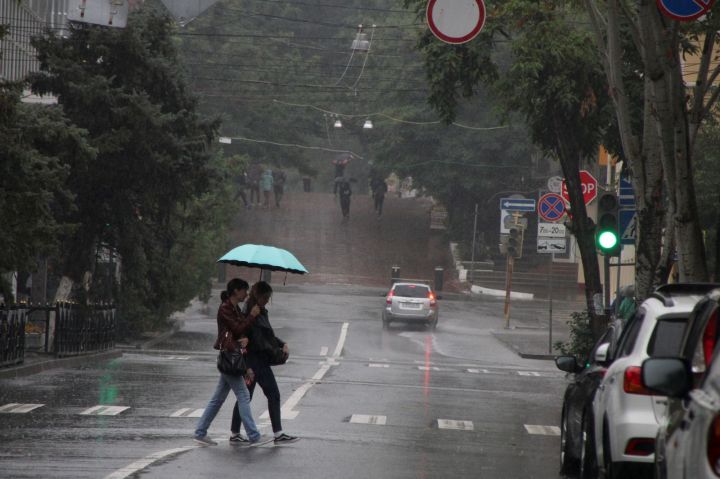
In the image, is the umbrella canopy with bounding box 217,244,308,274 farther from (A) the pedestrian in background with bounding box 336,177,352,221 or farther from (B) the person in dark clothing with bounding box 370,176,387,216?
(B) the person in dark clothing with bounding box 370,176,387,216

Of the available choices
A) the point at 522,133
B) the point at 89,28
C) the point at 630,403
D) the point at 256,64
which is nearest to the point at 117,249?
→ the point at 89,28

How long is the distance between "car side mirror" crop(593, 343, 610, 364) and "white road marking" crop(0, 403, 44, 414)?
7815mm

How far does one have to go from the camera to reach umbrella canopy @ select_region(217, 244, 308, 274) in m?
15.1

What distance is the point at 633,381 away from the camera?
9.29m

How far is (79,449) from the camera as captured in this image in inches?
521

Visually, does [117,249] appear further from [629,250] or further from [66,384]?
[629,250]

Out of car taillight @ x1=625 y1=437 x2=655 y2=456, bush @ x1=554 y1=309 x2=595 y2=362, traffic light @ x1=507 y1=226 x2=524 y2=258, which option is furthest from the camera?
traffic light @ x1=507 y1=226 x2=524 y2=258

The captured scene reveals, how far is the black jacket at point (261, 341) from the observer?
14359 millimetres

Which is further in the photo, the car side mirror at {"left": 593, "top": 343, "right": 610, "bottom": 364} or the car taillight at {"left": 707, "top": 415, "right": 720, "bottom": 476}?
the car side mirror at {"left": 593, "top": 343, "right": 610, "bottom": 364}

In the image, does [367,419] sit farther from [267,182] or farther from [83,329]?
[267,182]

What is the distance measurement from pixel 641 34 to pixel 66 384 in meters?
10.3

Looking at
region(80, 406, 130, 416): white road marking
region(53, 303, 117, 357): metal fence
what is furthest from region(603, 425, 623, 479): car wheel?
region(53, 303, 117, 357): metal fence

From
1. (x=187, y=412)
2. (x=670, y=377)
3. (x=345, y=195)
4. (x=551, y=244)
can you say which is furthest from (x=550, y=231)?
(x=345, y=195)

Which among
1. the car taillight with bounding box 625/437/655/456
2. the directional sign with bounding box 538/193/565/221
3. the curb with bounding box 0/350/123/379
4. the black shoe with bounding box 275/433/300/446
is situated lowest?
the curb with bounding box 0/350/123/379
